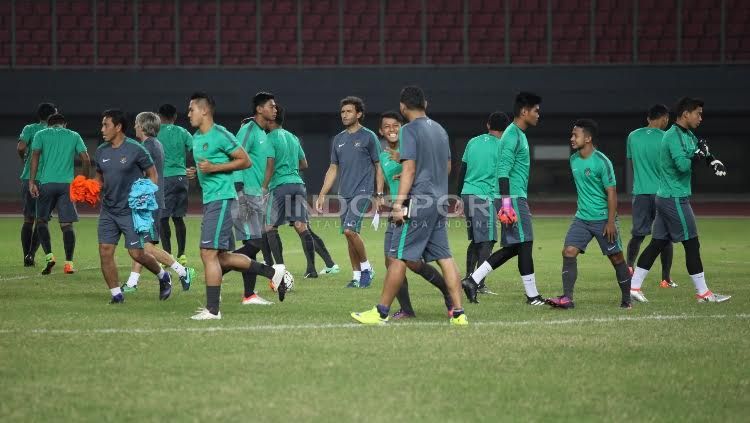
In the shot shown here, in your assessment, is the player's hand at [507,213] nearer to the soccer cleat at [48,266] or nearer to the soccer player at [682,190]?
the soccer player at [682,190]

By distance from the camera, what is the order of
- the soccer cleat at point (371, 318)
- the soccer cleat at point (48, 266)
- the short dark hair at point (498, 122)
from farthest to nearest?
the soccer cleat at point (48, 266) < the short dark hair at point (498, 122) < the soccer cleat at point (371, 318)

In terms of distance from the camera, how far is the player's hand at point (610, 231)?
11.0m

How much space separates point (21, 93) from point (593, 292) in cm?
2360

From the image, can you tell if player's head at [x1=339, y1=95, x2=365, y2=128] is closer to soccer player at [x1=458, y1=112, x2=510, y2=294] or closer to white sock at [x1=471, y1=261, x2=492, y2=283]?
soccer player at [x1=458, y1=112, x2=510, y2=294]

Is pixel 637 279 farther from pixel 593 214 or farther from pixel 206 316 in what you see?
pixel 206 316

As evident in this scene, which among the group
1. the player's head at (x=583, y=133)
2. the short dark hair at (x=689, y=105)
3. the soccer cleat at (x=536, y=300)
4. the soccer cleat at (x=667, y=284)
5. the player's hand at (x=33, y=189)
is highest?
the short dark hair at (x=689, y=105)

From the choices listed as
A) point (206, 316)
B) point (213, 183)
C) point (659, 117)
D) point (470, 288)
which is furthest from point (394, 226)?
point (659, 117)

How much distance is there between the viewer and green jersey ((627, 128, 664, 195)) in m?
12.9

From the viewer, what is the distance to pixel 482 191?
12.6 meters

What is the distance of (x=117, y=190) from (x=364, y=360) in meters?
4.55

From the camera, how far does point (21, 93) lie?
106 feet

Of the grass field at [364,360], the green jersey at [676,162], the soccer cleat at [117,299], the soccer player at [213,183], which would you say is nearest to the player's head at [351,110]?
the grass field at [364,360]

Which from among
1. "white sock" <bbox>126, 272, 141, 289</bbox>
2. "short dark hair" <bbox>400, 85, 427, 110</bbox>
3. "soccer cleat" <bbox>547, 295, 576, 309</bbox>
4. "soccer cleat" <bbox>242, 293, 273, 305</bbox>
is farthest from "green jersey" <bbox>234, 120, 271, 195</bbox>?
"soccer cleat" <bbox>547, 295, 576, 309</bbox>

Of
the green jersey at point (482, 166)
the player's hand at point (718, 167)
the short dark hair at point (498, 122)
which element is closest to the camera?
the player's hand at point (718, 167)
